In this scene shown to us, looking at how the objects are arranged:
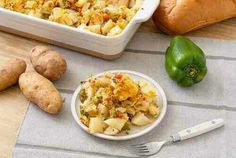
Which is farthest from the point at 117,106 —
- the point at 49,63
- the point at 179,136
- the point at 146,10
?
the point at 146,10

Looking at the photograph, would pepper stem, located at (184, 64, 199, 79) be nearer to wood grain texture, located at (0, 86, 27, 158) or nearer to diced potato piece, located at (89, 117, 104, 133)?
diced potato piece, located at (89, 117, 104, 133)

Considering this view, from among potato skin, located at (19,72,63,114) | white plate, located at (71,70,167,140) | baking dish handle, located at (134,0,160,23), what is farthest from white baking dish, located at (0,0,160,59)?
potato skin, located at (19,72,63,114)

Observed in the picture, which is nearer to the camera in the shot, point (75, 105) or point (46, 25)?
point (75, 105)

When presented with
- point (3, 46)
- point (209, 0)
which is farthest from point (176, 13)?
point (3, 46)

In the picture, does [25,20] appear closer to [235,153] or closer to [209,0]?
[209,0]

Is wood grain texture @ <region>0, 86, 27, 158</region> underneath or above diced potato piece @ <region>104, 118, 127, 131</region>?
underneath

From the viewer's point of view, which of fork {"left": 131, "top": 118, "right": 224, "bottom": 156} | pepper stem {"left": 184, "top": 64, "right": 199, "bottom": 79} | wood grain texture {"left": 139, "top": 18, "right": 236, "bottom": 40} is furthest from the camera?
wood grain texture {"left": 139, "top": 18, "right": 236, "bottom": 40}
